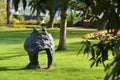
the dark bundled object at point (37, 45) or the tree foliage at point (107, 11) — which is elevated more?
the tree foliage at point (107, 11)

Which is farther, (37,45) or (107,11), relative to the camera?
(37,45)

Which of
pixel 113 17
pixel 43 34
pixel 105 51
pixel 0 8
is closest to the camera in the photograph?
pixel 113 17

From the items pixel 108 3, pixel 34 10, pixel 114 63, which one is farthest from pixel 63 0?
pixel 108 3

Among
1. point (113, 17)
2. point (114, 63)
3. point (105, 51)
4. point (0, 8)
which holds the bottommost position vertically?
point (0, 8)

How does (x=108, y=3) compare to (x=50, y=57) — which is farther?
(x=50, y=57)

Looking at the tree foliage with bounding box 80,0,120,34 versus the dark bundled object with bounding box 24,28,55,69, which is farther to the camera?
the dark bundled object with bounding box 24,28,55,69

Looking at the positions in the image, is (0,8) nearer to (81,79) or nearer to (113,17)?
(81,79)

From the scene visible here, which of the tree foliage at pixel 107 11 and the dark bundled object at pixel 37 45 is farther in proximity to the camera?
the dark bundled object at pixel 37 45

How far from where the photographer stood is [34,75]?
11.7 meters

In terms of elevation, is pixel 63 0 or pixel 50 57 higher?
pixel 63 0

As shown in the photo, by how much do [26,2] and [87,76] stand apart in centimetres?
894

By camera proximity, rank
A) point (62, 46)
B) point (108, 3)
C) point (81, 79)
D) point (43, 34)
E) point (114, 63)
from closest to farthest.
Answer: point (114, 63) → point (108, 3) → point (81, 79) → point (43, 34) → point (62, 46)

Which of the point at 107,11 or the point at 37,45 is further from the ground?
the point at 107,11

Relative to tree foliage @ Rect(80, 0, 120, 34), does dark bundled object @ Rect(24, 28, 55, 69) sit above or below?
below
